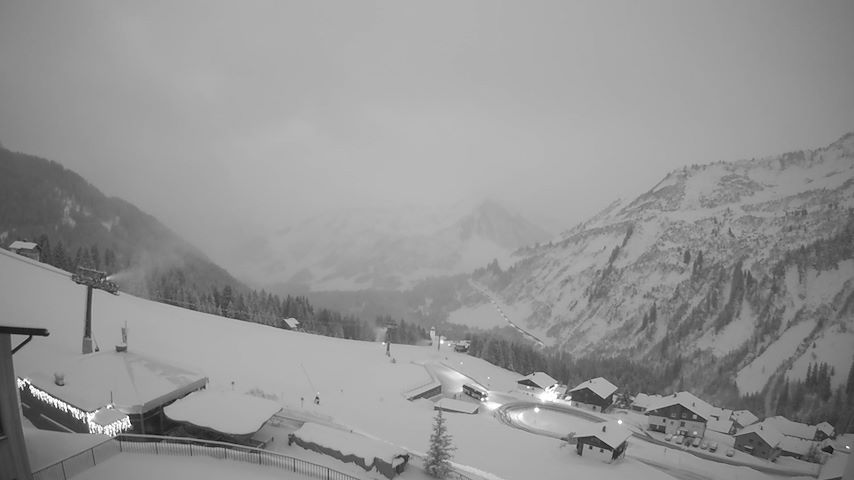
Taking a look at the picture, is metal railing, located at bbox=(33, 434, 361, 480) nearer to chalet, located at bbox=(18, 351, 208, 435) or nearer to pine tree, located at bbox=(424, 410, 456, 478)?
chalet, located at bbox=(18, 351, 208, 435)

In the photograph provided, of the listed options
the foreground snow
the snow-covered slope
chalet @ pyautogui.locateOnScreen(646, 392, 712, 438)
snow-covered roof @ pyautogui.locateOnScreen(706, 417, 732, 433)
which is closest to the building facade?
chalet @ pyautogui.locateOnScreen(646, 392, 712, 438)

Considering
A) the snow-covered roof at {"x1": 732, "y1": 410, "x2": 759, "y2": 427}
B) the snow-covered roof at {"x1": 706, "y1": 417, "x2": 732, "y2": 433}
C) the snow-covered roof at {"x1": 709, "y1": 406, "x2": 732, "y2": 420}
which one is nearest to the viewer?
the snow-covered roof at {"x1": 706, "y1": 417, "x2": 732, "y2": 433}

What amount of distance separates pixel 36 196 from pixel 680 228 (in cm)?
27579

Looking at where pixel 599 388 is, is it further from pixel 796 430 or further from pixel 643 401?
pixel 796 430

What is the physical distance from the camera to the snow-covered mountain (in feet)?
360

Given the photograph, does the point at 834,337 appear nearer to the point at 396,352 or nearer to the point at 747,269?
the point at 747,269

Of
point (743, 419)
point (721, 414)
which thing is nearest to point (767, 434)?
point (743, 419)

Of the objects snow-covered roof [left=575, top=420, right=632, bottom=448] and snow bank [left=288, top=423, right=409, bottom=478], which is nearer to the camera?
snow bank [left=288, top=423, right=409, bottom=478]

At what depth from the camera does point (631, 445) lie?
139 feet

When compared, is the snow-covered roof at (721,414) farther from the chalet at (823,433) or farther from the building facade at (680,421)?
the building facade at (680,421)

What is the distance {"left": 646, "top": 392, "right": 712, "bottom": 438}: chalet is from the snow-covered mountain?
227ft

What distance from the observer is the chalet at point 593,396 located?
59438 millimetres

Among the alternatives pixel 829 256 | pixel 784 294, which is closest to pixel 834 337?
pixel 784 294

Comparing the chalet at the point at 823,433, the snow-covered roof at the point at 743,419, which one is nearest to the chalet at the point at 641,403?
the snow-covered roof at the point at 743,419
